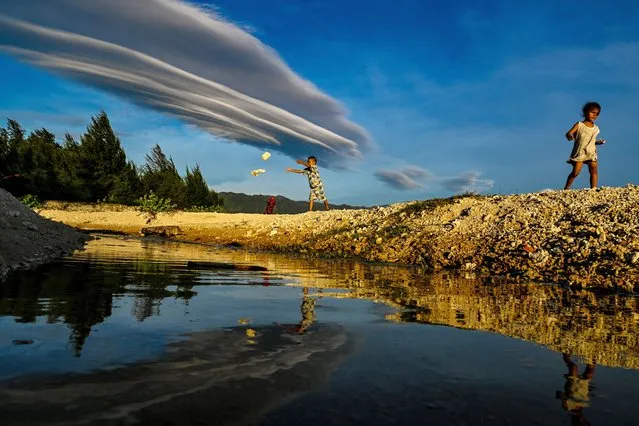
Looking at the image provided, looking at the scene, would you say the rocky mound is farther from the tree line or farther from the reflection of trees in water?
the tree line

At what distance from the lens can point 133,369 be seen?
6.40 feet

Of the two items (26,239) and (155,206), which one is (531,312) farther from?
(155,206)

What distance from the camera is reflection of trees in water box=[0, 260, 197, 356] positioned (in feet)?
9.49

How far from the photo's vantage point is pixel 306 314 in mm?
3455

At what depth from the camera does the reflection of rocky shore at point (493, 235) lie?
7242 millimetres

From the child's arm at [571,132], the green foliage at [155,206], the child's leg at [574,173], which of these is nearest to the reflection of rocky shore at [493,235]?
the child's leg at [574,173]

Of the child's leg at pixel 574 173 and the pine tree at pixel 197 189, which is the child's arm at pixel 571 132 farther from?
the pine tree at pixel 197 189

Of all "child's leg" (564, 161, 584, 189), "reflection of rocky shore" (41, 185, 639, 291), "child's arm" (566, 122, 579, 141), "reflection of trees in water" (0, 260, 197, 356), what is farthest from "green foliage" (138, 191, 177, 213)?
"child's arm" (566, 122, 579, 141)

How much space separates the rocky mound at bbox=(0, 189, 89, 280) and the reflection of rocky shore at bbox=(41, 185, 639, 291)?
542cm

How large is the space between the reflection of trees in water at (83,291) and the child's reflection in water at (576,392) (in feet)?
6.93

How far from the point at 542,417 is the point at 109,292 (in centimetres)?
353

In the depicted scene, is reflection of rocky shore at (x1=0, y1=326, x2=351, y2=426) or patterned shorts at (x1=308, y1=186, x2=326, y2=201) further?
patterned shorts at (x1=308, y1=186, x2=326, y2=201)

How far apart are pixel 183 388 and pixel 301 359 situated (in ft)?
2.10

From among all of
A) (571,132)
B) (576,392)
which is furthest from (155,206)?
(576,392)
